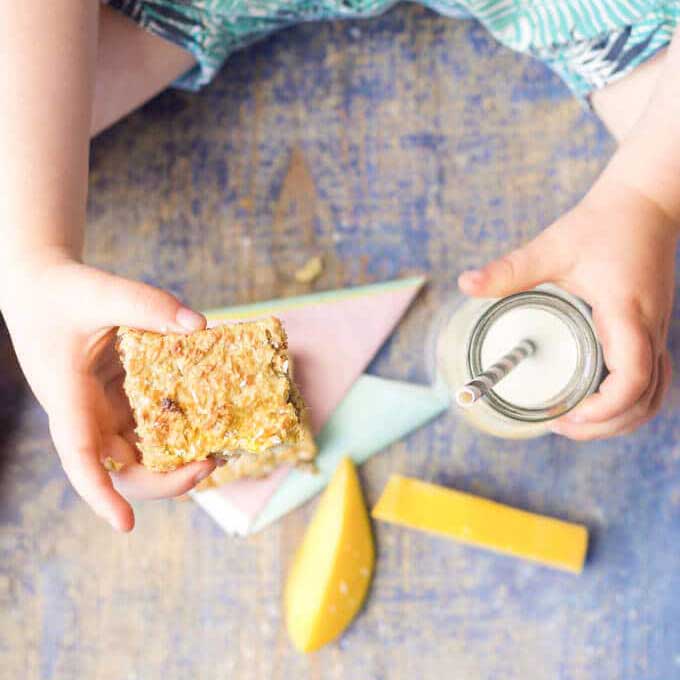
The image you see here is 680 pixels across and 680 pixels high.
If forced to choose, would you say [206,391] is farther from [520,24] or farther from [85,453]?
[520,24]

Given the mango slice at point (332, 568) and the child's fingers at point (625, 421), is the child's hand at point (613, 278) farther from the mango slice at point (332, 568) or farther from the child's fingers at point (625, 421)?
the mango slice at point (332, 568)

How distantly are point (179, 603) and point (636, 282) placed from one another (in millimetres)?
505

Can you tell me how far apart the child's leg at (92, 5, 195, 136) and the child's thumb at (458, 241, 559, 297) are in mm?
344

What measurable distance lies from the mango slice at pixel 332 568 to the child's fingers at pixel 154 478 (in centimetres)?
20

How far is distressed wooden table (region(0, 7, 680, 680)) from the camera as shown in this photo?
750 mm

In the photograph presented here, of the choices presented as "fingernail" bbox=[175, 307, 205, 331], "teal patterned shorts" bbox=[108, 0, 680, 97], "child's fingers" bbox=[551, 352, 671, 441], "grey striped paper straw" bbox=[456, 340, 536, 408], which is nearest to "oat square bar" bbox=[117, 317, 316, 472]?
"fingernail" bbox=[175, 307, 205, 331]

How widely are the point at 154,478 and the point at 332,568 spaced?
0.78 ft

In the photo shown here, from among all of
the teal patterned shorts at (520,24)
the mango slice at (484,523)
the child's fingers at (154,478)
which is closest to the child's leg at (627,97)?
the teal patterned shorts at (520,24)

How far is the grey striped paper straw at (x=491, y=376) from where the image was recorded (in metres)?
0.49

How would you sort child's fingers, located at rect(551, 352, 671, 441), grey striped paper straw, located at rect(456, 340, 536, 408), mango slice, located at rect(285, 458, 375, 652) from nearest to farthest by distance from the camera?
1. grey striped paper straw, located at rect(456, 340, 536, 408)
2. child's fingers, located at rect(551, 352, 671, 441)
3. mango slice, located at rect(285, 458, 375, 652)

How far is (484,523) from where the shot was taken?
73 cm

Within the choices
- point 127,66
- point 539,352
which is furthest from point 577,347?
point 127,66

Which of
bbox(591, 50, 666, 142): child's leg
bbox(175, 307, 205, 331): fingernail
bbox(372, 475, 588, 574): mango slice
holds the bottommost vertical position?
bbox(372, 475, 588, 574): mango slice

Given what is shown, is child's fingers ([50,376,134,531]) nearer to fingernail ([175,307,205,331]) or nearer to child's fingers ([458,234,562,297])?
fingernail ([175,307,205,331])
